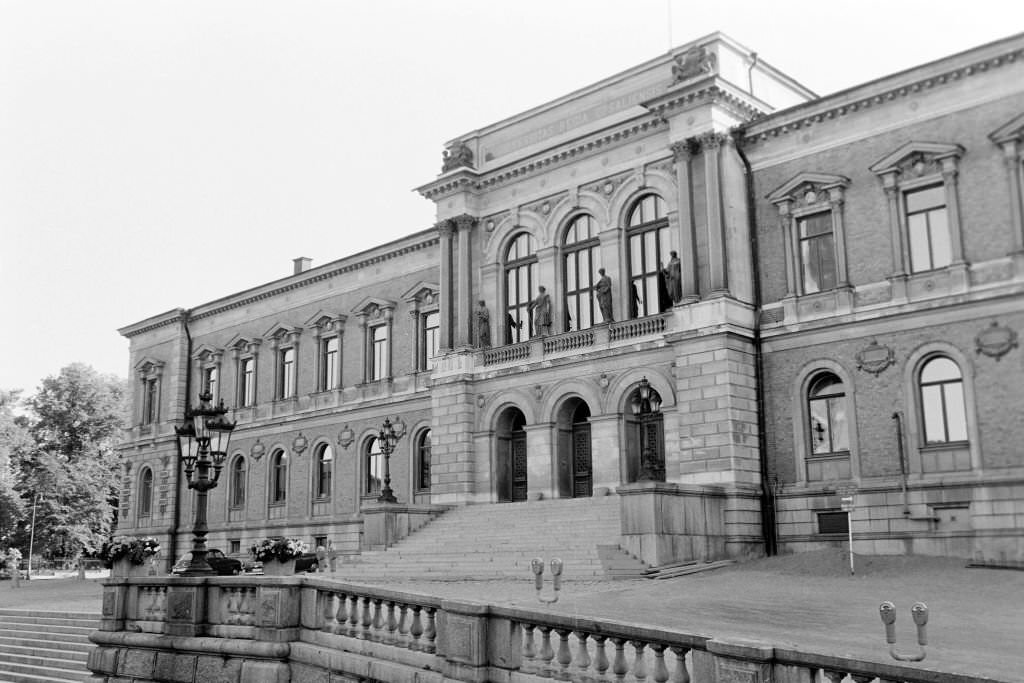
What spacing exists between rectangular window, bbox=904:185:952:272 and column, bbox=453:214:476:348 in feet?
46.8

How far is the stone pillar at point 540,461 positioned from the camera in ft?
105

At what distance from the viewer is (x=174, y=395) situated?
52031mm

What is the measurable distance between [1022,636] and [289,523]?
108 feet

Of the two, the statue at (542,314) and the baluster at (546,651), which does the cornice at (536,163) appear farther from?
the baluster at (546,651)

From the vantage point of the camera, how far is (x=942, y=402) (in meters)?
25.7

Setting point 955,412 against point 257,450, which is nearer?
point 955,412

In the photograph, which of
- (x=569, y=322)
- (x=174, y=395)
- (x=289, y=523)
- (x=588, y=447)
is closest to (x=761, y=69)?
(x=569, y=322)

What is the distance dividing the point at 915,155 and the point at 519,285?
13.1 metres

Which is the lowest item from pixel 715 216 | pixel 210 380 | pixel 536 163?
pixel 210 380

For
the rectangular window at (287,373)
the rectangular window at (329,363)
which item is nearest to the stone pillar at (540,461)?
the rectangular window at (329,363)

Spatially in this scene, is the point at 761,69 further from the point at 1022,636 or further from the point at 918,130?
the point at 1022,636

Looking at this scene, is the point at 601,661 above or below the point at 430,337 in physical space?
below

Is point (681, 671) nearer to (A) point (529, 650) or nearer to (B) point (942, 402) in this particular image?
(A) point (529, 650)

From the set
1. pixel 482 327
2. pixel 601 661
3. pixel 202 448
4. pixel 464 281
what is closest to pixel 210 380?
pixel 464 281
